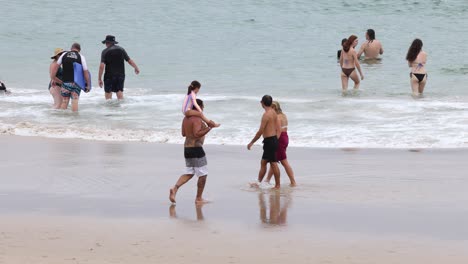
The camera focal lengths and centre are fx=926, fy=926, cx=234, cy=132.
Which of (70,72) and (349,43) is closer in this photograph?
(70,72)

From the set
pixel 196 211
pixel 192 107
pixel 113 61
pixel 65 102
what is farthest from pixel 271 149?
pixel 113 61

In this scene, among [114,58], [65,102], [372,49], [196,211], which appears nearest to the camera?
[196,211]

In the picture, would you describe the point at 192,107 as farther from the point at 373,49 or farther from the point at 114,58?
the point at 373,49

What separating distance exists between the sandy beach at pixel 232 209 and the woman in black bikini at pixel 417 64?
554 centimetres

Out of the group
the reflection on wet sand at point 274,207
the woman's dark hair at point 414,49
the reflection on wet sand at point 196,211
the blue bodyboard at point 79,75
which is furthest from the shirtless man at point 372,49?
the reflection on wet sand at point 196,211

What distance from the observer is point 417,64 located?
61.1 feet

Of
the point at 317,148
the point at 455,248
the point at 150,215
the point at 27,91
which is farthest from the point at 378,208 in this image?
the point at 27,91

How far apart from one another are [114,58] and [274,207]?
352 inches

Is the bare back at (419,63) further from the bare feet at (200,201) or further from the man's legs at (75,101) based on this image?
the bare feet at (200,201)

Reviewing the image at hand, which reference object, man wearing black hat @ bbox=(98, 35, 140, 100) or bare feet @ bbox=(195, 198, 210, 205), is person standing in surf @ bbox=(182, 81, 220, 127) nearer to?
bare feet @ bbox=(195, 198, 210, 205)

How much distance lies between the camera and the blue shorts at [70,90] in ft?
54.5

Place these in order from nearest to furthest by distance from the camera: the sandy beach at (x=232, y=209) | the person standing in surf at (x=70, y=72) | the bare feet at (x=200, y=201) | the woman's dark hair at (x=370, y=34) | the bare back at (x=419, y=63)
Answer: the sandy beach at (x=232, y=209), the bare feet at (x=200, y=201), the person standing in surf at (x=70, y=72), the bare back at (x=419, y=63), the woman's dark hair at (x=370, y=34)

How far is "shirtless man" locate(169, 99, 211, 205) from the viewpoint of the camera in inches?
364

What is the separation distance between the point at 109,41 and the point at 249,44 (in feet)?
41.8
